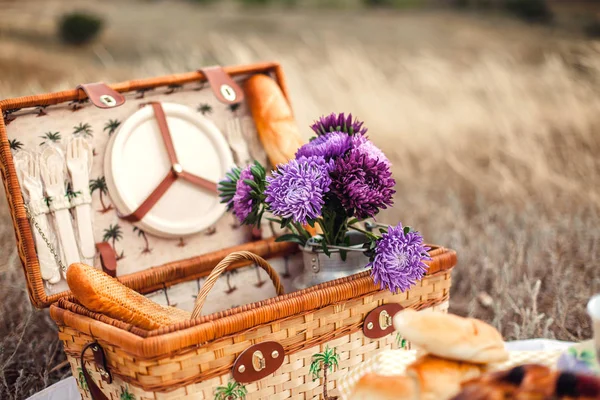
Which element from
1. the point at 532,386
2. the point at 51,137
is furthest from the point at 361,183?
the point at 51,137

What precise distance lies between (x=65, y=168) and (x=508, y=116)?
12.7ft

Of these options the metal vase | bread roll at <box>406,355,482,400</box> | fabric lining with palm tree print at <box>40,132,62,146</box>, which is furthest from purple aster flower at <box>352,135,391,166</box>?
fabric lining with palm tree print at <box>40,132,62,146</box>

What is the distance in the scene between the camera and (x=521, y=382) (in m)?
0.93

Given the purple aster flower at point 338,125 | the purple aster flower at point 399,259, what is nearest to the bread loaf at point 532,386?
the purple aster flower at point 399,259

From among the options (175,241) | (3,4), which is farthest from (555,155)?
(3,4)

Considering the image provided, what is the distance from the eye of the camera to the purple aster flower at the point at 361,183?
4.99 feet

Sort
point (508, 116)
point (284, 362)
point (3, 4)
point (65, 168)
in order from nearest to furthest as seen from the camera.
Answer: point (284, 362) < point (65, 168) < point (508, 116) < point (3, 4)

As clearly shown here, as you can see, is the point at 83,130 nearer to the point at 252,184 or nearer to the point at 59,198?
the point at 59,198

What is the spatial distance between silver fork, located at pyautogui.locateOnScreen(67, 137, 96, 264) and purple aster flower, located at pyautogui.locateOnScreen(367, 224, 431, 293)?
97cm

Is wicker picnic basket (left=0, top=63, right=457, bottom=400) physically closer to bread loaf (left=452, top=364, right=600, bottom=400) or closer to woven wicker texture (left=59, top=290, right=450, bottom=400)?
woven wicker texture (left=59, top=290, right=450, bottom=400)

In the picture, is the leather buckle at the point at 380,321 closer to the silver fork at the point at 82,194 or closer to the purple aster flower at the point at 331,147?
the purple aster flower at the point at 331,147

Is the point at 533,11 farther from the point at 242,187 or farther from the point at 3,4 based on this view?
the point at 242,187

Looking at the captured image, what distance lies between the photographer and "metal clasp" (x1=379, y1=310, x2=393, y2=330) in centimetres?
166

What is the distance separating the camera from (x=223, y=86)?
221 centimetres
